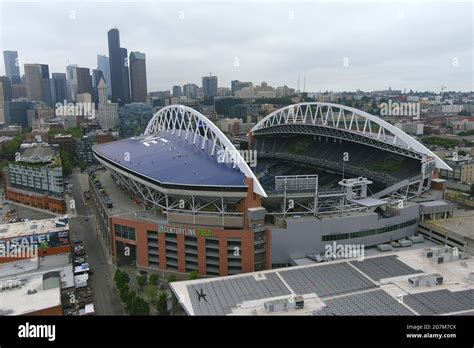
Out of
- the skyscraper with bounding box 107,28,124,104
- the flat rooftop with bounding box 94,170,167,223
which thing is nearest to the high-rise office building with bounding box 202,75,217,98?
the skyscraper with bounding box 107,28,124,104

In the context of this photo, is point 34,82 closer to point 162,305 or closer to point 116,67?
point 116,67

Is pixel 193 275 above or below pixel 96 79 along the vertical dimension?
below

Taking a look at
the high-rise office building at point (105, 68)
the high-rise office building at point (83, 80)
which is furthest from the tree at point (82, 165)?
the high-rise office building at point (105, 68)

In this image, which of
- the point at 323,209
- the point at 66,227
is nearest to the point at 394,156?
the point at 323,209

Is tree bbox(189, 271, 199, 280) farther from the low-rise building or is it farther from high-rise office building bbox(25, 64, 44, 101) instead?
high-rise office building bbox(25, 64, 44, 101)

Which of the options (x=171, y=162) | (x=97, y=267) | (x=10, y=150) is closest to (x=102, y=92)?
(x=10, y=150)
